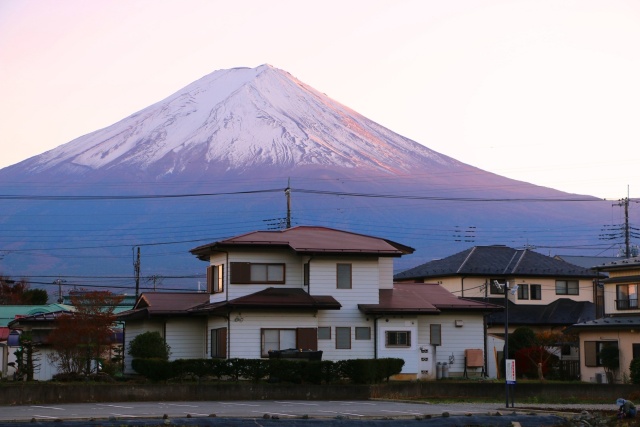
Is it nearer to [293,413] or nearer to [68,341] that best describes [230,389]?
[293,413]

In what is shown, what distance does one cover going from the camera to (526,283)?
197 ft

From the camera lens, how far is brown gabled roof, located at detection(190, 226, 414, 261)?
3944 centimetres

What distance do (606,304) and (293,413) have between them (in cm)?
2336

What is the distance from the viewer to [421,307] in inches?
1583

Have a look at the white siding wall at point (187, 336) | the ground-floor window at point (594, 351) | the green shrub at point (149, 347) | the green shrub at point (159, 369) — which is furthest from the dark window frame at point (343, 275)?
the ground-floor window at point (594, 351)

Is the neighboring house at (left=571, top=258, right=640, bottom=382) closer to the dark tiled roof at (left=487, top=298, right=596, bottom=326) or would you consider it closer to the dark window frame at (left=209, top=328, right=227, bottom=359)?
the dark tiled roof at (left=487, top=298, right=596, bottom=326)

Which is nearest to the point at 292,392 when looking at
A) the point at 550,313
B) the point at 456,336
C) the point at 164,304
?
the point at 164,304

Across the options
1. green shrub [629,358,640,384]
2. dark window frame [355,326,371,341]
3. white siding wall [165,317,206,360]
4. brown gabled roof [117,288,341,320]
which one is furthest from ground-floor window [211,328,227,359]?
green shrub [629,358,640,384]

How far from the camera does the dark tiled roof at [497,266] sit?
60062mm

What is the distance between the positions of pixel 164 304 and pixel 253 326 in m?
5.02

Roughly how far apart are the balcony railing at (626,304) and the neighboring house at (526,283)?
10381mm

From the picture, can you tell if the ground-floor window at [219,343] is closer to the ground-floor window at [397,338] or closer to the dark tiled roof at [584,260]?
the ground-floor window at [397,338]

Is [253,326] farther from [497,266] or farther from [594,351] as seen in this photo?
[497,266]

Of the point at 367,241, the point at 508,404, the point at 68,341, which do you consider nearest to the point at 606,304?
the point at 367,241
